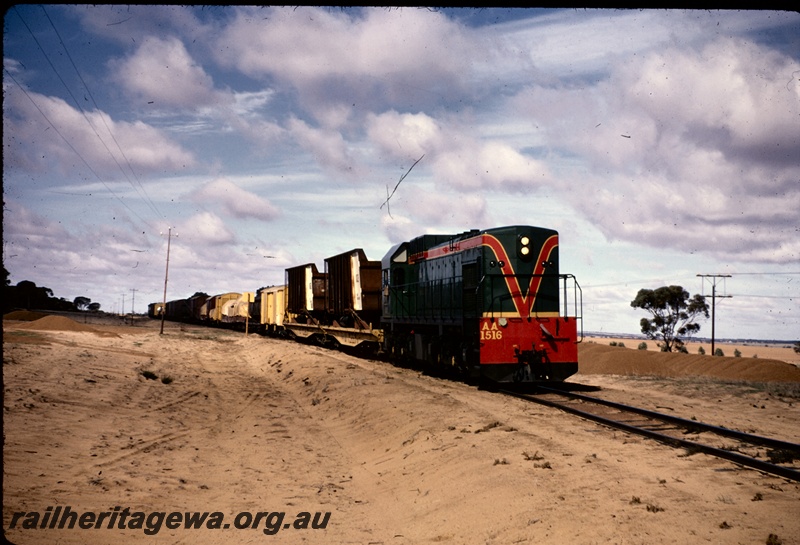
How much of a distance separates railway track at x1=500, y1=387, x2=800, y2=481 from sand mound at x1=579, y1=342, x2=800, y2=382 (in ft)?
56.8

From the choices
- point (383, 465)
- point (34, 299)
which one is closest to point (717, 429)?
point (383, 465)

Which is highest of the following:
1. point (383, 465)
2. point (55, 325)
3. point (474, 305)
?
point (474, 305)

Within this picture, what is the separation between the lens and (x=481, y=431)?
10438mm

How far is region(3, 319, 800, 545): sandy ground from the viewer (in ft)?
20.9

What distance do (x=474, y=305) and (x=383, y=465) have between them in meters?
6.92

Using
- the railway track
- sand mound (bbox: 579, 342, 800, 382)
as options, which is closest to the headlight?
the railway track

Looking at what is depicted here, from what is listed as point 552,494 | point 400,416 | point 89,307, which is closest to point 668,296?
point 400,416

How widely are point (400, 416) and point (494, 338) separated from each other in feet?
12.6

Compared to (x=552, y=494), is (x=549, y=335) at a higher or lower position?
higher

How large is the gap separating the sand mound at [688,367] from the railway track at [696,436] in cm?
1732

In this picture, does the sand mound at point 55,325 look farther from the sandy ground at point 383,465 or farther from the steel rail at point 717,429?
the steel rail at point 717,429

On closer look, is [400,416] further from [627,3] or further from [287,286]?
[287,286]

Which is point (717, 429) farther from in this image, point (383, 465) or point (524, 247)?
point (524, 247)

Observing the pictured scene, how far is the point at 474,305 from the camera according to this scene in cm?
1669
